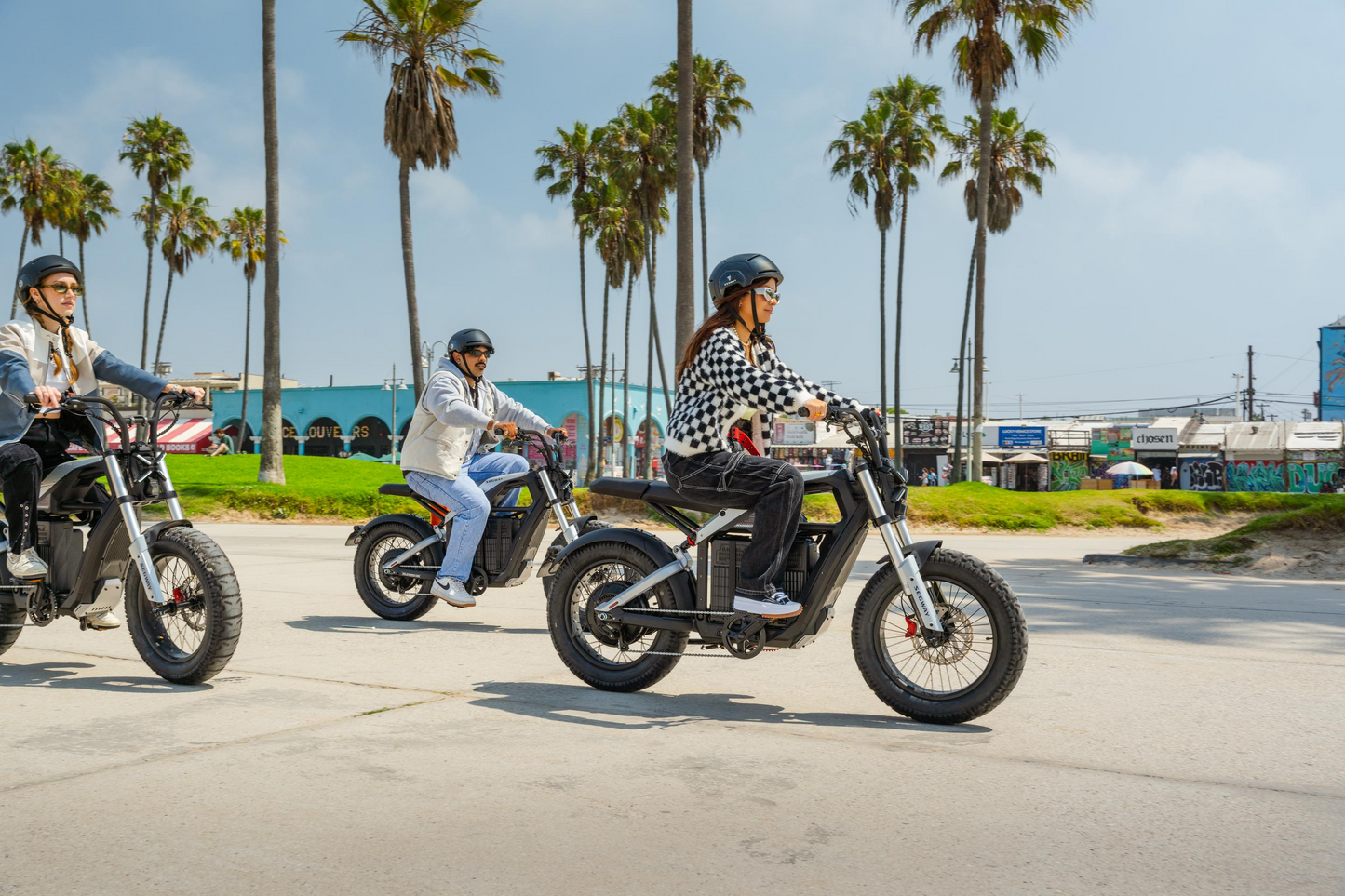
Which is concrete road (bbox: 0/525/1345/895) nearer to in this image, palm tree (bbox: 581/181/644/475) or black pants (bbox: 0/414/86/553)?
black pants (bbox: 0/414/86/553)

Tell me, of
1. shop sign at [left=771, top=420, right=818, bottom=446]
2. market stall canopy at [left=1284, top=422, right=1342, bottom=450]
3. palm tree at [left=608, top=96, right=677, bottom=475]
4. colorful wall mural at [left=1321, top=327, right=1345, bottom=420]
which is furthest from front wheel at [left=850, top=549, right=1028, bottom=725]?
shop sign at [left=771, top=420, right=818, bottom=446]

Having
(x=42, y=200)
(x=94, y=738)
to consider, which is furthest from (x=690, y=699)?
(x=42, y=200)

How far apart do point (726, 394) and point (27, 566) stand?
3351 millimetres

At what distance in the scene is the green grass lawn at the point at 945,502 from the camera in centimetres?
2008

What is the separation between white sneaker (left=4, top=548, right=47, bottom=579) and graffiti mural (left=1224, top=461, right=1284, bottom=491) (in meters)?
52.0

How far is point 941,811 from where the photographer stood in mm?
3236

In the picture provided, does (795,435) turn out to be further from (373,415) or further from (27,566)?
(27,566)

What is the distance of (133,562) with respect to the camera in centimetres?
512

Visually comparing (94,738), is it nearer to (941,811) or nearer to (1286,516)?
(941,811)

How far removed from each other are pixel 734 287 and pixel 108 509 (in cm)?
306

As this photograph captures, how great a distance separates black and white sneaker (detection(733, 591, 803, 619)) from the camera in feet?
14.9

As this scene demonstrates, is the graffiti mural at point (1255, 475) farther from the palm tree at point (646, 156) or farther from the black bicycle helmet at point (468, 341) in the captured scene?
the black bicycle helmet at point (468, 341)

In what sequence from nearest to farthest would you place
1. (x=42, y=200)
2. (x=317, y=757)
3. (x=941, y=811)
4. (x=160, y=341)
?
(x=941, y=811), (x=317, y=757), (x=42, y=200), (x=160, y=341)

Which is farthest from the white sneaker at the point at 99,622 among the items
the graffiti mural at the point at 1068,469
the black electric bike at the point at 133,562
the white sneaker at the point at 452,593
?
the graffiti mural at the point at 1068,469
